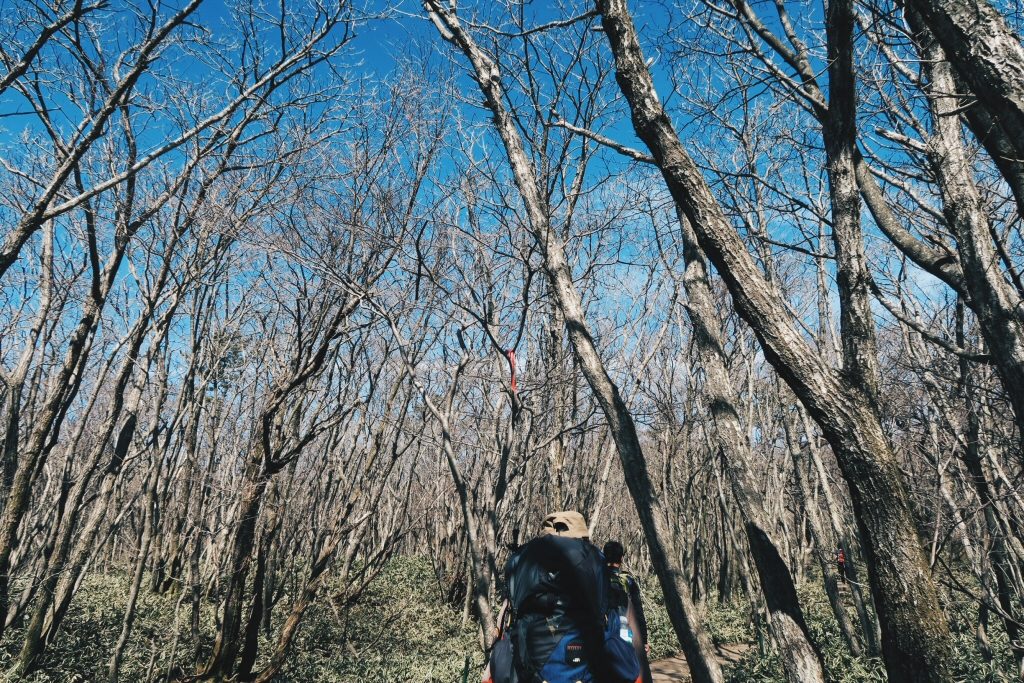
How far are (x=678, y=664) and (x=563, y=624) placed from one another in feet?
26.0

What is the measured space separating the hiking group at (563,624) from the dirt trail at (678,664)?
18.6 feet

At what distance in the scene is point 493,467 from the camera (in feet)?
26.5

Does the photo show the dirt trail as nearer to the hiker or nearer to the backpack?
the hiker

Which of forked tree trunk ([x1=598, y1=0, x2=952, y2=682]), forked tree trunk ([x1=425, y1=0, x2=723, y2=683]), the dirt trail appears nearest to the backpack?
forked tree trunk ([x1=425, y1=0, x2=723, y2=683])

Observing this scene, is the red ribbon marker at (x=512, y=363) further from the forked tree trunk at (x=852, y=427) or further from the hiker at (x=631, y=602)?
the forked tree trunk at (x=852, y=427)

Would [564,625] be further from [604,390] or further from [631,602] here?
[604,390]

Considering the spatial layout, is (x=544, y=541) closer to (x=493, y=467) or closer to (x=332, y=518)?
(x=493, y=467)

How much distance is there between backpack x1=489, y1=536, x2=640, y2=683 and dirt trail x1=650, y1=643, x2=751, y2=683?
5.69 m

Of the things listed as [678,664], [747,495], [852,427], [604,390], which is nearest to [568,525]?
[604,390]

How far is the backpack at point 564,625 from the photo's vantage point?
2.85 meters

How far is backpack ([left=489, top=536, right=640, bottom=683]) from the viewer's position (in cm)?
285

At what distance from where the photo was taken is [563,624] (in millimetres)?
2889

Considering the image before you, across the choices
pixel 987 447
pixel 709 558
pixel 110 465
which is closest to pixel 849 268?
pixel 987 447

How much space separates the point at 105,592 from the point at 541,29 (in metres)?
13.5
